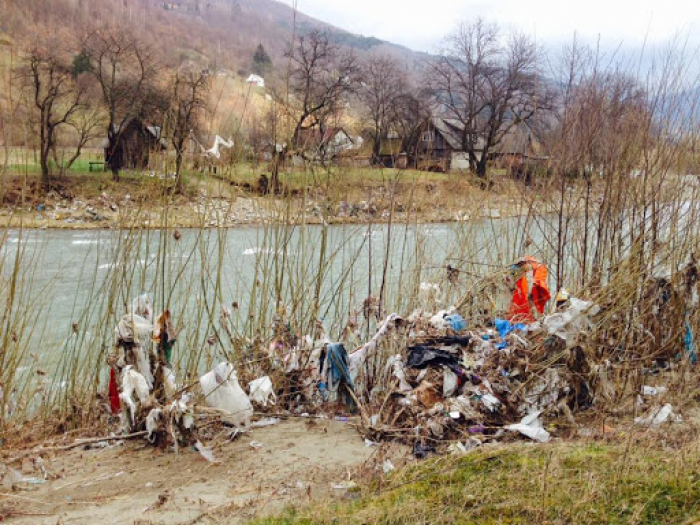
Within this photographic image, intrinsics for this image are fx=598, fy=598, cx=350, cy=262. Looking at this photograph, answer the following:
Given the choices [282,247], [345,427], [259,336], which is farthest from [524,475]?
[282,247]

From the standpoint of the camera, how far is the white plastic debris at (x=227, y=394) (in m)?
3.12

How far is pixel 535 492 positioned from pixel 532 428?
0.80 meters

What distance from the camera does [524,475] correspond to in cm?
232

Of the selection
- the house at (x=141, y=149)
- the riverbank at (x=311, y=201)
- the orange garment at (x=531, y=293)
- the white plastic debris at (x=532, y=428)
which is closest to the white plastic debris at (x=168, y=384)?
the riverbank at (x=311, y=201)

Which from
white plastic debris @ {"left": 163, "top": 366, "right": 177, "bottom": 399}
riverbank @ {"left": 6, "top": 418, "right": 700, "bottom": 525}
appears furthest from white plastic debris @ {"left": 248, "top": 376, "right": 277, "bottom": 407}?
white plastic debris @ {"left": 163, "top": 366, "right": 177, "bottom": 399}

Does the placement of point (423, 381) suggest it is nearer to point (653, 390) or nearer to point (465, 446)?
point (465, 446)

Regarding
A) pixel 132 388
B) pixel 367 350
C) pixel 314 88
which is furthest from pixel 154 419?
pixel 314 88

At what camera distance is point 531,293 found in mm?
3906

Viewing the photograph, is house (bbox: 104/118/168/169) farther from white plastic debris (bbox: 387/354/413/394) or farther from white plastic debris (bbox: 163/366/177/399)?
white plastic debris (bbox: 387/354/413/394)

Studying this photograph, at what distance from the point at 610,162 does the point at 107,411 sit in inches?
151

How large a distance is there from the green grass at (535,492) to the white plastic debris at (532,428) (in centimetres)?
37

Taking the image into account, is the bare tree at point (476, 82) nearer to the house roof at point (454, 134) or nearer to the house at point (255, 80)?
the house roof at point (454, 134)

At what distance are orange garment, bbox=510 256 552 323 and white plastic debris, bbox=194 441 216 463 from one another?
206 cm

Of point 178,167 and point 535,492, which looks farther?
point 178,167
